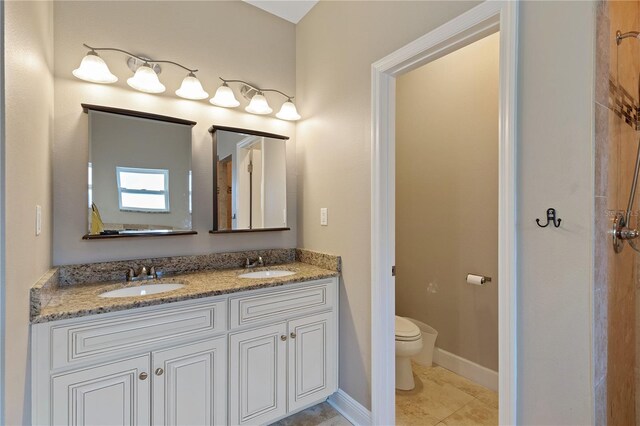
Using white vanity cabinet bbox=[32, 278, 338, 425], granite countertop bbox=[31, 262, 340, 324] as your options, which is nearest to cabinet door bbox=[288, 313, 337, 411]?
white vanity cabinet bbox=[32, 278, 338, 425]

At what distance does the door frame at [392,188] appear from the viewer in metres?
1.17

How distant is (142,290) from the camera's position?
66.8 inches

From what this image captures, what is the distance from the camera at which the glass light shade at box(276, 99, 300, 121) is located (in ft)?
7.50

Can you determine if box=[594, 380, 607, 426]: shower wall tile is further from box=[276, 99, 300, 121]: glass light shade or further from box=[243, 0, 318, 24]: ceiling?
box=[243, 0, 318, 24]: ceiling

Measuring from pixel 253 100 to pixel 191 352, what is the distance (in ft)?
5.27

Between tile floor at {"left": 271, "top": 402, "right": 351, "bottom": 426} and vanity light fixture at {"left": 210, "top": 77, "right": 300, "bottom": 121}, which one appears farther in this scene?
vanity light fixture at {"left": 210, "top": 77, "right": 300, "bottom": 121}

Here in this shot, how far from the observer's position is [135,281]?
5.68 feet

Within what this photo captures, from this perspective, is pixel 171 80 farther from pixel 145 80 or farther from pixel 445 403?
pixel 445 403

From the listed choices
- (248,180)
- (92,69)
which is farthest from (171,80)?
(248,180)

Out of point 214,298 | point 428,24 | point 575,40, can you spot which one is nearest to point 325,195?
point 214,298

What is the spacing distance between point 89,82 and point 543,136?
218cm

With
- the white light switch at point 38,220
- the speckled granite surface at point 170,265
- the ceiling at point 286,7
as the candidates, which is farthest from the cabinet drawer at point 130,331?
the ceiling at point 286,7

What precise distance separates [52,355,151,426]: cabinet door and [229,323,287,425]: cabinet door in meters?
0.40

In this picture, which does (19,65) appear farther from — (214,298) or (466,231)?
(466,231)
